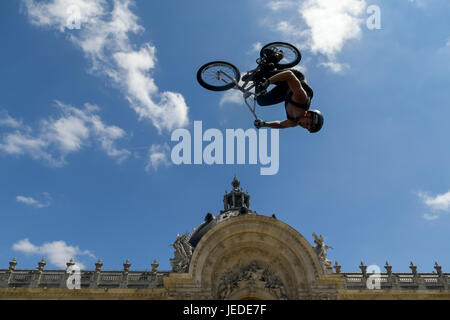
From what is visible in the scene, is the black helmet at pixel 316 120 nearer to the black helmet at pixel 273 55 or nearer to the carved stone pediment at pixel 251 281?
the black helmet at pixel 273 55

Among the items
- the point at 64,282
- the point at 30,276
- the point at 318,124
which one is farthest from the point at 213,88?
the point at 30,276

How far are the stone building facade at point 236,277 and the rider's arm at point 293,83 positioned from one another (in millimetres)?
16258

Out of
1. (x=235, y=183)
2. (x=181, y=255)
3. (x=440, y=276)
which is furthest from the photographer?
(x=235, y=183)

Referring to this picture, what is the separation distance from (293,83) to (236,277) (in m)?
18.2

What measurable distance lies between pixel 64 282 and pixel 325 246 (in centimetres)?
1791

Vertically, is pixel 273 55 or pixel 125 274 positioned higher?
pixel 273 55

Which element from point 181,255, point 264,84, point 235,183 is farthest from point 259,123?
point 235,183

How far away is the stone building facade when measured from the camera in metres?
21.6

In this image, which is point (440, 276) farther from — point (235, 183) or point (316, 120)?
point (316, 120)

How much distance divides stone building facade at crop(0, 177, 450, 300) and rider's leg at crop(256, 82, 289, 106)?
1546 centimetres

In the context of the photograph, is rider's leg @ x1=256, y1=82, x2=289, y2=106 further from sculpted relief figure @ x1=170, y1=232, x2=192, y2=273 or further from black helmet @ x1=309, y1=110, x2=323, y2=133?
sculpted relief figure @ x1=170, y1=232, x2=192, y2=273

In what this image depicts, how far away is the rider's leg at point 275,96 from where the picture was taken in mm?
8180

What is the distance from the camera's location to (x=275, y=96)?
8406 millimetres
